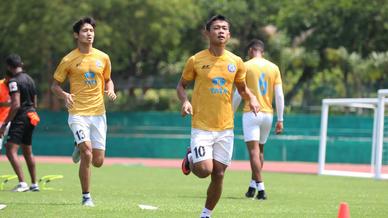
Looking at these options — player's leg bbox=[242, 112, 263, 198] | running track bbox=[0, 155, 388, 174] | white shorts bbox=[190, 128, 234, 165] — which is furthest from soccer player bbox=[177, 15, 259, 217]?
running track bbox=[0, 155, 388, 174]

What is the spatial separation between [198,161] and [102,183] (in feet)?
28.8

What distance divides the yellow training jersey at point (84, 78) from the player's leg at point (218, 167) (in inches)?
107

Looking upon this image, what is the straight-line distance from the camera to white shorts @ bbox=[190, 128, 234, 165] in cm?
991

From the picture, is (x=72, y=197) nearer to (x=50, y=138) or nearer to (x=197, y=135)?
(x=197, y=135)

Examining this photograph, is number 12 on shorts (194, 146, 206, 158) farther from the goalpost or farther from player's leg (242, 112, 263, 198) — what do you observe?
the goalpost

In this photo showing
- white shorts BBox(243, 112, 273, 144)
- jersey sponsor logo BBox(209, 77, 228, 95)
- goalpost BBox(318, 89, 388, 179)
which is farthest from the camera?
goalpost BBox(318, 89, 388, 179)

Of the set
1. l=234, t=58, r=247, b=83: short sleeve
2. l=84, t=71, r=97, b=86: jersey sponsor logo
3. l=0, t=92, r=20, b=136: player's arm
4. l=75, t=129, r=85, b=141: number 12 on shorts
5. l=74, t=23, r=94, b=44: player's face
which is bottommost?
l=75, t=129, r=85, b=141: number 12 on shorts

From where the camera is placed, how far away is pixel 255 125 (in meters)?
14.4

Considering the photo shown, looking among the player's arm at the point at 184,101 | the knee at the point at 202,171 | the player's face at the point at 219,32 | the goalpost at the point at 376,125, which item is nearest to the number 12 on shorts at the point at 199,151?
the knee at the point at 202,171

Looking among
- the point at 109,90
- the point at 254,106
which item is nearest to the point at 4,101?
the point at 109,90

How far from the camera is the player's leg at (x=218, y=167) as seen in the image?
9.99m

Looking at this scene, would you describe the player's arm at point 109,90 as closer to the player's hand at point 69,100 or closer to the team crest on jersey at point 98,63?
the team crest on jersey at point 98,63

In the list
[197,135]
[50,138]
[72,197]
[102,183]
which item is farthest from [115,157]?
[197,135]

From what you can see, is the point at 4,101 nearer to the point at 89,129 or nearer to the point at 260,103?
the point at 89,129
